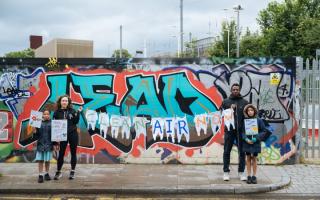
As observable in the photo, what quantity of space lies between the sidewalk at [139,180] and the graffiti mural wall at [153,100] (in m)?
0.43

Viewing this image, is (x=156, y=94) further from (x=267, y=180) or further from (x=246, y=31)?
(x=246, y=31)

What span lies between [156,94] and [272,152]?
312 cm

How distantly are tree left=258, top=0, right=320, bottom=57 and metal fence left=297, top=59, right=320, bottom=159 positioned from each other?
66.6 feet

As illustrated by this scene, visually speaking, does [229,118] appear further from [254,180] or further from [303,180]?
[303,180]

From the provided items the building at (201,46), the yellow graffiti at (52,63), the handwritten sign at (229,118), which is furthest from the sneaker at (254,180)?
the building at (201,46)

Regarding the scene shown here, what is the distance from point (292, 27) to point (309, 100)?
22681 millimetres

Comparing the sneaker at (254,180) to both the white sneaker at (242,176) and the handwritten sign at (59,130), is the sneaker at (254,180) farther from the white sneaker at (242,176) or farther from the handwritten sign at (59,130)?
the handwritten sign at (59,130)

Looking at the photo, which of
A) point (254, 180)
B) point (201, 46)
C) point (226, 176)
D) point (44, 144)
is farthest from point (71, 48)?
point (201, 46)

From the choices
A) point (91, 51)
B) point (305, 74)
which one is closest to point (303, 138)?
point (305, 74)

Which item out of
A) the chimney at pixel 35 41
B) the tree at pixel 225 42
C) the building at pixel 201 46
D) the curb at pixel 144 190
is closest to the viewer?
the curb at pixel 144 190

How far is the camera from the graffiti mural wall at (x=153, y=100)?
10352 mm

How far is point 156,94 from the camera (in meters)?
10.4

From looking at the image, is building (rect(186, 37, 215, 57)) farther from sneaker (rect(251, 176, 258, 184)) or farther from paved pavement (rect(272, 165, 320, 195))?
sneaker (rect(251, 176, 258, 184))

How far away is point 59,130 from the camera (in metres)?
8.60
